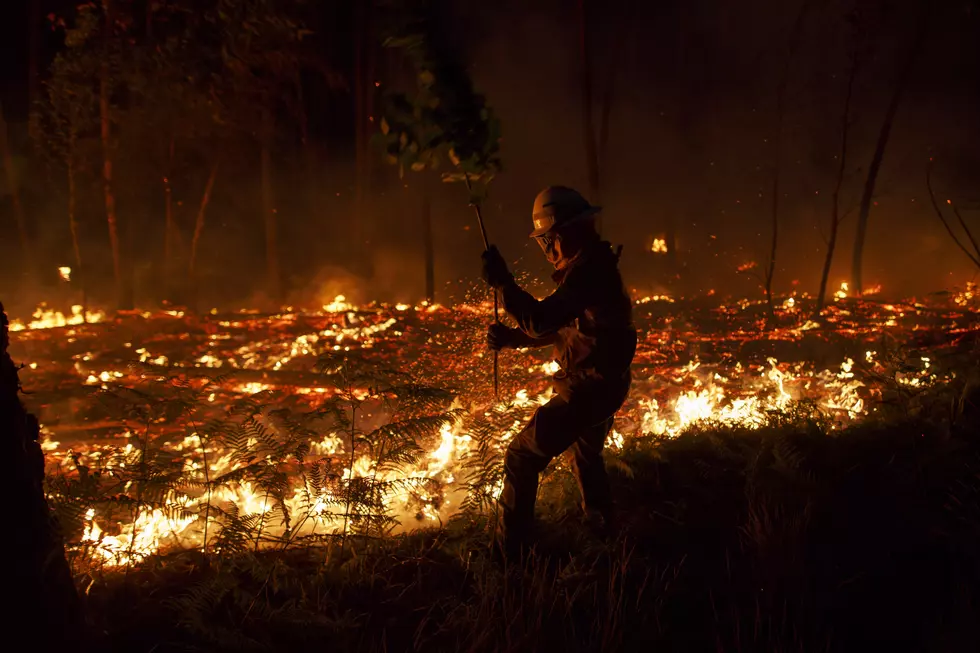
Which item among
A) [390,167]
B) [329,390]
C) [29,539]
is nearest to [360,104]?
[390,167]

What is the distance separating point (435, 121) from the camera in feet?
13.2

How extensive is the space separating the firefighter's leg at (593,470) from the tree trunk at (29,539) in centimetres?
299

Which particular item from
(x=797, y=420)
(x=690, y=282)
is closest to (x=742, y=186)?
(x=690, y=282)

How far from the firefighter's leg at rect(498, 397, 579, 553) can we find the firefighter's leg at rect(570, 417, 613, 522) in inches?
16.6

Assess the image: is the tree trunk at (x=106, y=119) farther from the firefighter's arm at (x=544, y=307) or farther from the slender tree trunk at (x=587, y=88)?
the firefighter's arm at (x=544, y=307)

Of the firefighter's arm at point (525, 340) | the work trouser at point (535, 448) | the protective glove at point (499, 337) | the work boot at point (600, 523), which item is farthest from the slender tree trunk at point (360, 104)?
the work trouser at point (535, 448)

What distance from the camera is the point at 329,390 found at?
487 inches

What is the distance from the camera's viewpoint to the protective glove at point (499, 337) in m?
4.10

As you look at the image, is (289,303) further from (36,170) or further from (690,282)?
(690,282)

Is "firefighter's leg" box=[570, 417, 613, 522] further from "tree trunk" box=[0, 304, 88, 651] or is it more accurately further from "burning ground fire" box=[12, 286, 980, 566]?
"tree trunk" box=[0, 304, 88, 651]

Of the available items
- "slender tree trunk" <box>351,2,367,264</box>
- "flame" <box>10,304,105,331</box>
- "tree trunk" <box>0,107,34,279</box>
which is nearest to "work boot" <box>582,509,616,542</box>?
"flame" <box>10,304,105,331</box>

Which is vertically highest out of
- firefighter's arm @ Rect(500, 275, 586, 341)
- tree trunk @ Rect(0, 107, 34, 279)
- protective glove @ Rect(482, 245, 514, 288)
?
tree trunk @ Rect(0, 107, 34, 279)

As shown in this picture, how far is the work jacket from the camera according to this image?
150 inches

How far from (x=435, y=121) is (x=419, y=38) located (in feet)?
1.63
